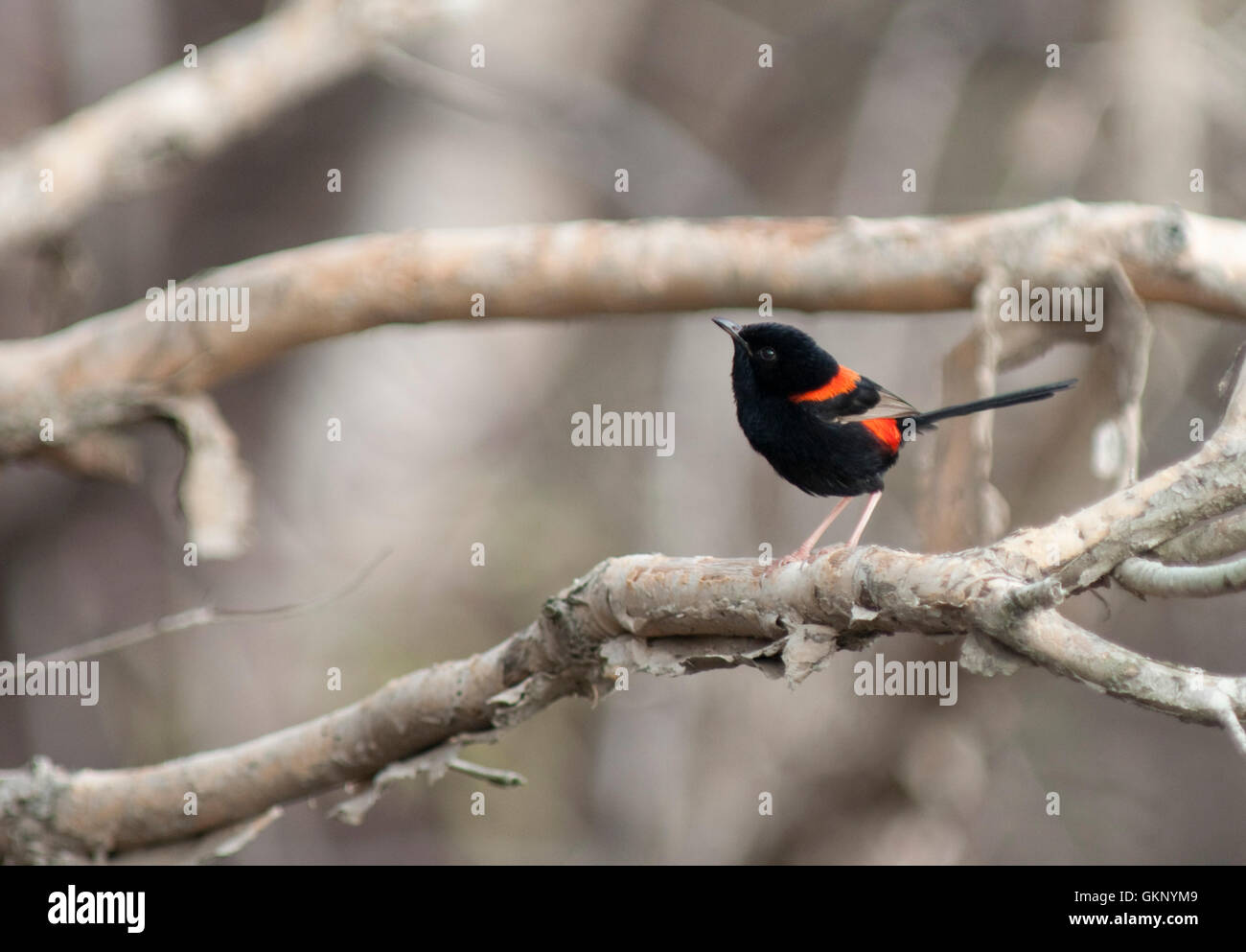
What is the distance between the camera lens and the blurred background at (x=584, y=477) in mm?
8289

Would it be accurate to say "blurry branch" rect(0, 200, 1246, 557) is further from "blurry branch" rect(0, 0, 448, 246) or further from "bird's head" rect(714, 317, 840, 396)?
"blurry branch" rect(0, 0, 448, 246)

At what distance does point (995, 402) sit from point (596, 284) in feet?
5.39

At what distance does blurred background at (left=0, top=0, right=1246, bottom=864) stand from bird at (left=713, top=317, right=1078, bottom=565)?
344cm

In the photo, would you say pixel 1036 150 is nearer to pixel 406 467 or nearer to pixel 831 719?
pixel 831 719

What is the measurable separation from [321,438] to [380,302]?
16.4ft

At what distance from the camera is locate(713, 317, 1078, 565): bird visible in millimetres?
3760

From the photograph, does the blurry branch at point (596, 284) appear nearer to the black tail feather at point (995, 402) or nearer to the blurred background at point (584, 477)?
the black tail feather at point (995, 402)

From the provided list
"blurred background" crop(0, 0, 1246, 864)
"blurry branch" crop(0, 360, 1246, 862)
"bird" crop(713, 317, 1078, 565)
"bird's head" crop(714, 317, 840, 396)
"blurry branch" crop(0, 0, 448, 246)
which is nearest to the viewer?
"blurry branch" crop(0, 360, 1246, 862)

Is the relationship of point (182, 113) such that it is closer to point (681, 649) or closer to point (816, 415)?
point (816, 415)

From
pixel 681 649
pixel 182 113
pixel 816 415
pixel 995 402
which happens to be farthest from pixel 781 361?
pixel 182 113

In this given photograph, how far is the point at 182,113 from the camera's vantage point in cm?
614

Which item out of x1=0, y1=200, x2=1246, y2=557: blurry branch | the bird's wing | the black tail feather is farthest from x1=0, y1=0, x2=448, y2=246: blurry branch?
the black tail feather

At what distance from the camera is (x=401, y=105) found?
10.4m
